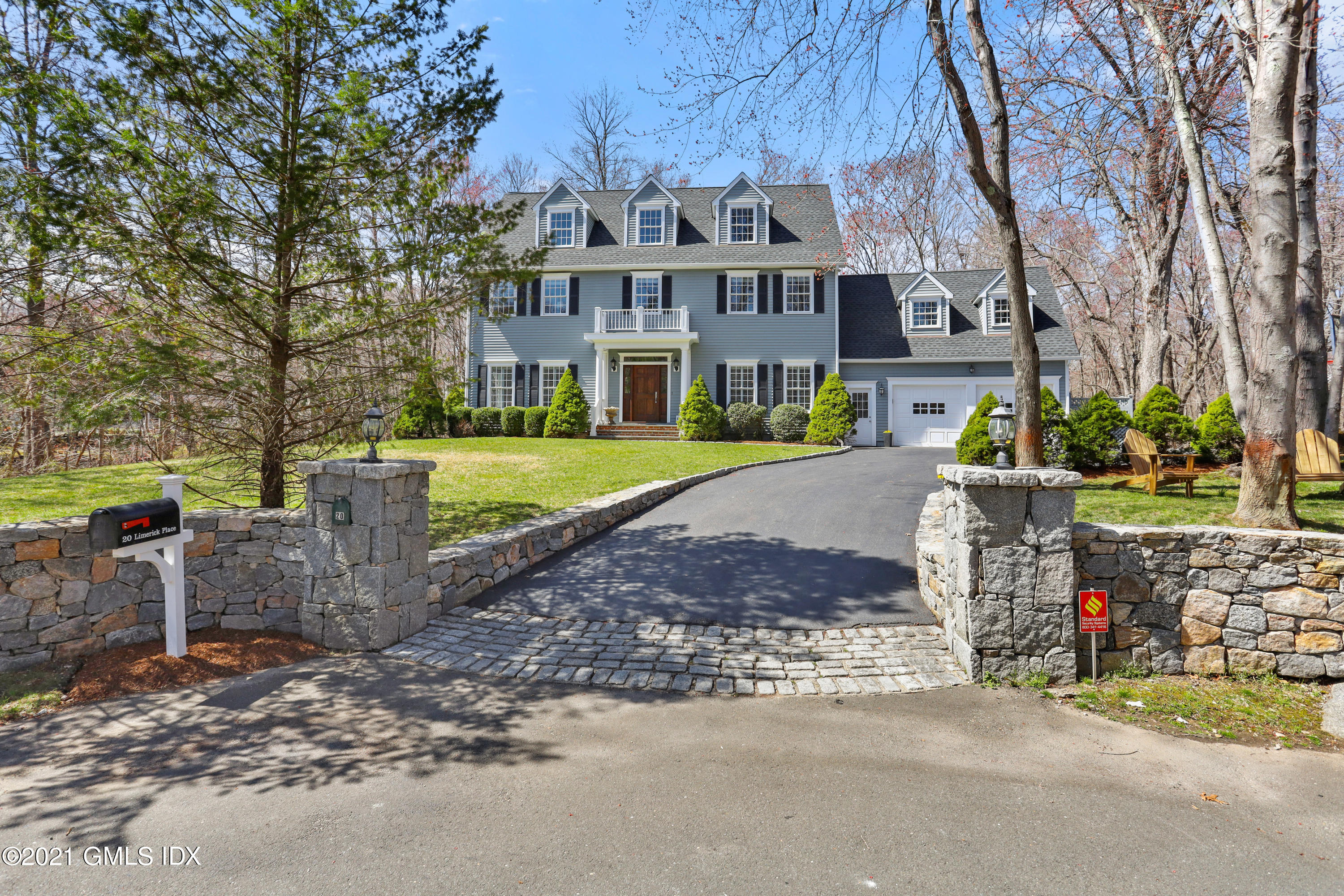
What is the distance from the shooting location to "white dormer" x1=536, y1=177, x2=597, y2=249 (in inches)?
858

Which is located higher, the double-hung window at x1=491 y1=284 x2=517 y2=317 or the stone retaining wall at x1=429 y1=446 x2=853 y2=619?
the double-hung window at x1=491 y1=284 x2=517 y2=317

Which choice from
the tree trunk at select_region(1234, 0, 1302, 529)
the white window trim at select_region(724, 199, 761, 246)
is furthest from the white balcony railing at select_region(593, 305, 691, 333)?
the tree trunk at select_region(1234, 0, 1302, 529)

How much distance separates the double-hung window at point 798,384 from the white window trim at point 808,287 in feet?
5.78

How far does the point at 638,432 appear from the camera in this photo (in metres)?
20.1

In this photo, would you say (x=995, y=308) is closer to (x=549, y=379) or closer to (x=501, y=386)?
(x=549, y=379)

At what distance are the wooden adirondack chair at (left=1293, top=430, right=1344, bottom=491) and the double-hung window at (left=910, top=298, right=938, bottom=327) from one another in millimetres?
13606

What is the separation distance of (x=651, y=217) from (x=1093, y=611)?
1979 centimetres

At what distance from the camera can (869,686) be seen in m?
4.18

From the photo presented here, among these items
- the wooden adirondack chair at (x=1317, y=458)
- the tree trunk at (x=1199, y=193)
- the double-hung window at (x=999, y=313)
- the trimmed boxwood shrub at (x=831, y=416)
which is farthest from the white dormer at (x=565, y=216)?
the wooden adirondack chair at (x=1317, y=458)

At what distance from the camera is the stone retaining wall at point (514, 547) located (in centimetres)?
560

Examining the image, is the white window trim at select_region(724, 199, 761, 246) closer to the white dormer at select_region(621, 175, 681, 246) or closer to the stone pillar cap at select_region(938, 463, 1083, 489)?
the white dormer at select_region(621, 175, 681, 246)

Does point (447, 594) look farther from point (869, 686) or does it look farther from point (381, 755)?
point (869, 686)

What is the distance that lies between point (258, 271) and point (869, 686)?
20.5 ft

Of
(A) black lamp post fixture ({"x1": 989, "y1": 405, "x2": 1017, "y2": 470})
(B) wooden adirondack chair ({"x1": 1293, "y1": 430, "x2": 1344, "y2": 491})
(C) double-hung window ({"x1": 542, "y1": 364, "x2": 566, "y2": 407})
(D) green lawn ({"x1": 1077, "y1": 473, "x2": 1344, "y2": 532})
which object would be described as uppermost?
(C) double-hung window ({"x1": 542, "y1": 364, "x2": 566, "y2": 407})
